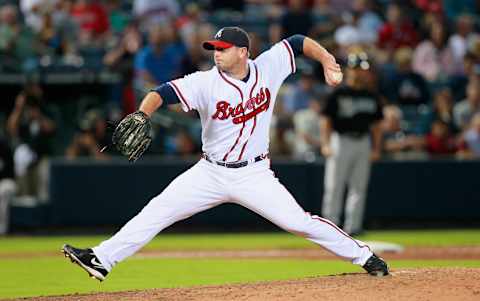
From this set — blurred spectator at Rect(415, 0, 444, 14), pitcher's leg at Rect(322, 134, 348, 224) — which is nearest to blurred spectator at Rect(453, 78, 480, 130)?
blurred spectator at Rect(415, 0, 444, 14)

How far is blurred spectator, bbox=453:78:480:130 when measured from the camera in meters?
15.4

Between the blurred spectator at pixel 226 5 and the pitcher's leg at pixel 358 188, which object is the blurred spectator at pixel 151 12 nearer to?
the blurred spectator at pixel 226 5

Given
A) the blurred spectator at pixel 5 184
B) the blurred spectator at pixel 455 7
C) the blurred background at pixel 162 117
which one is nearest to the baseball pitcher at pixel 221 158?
the blurred background at pixel 162 117

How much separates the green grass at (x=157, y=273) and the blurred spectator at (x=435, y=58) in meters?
7.13

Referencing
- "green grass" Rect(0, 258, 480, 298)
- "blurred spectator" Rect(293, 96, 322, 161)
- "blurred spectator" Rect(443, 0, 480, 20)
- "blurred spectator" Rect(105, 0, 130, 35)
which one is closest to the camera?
"green grass" Rect(0, 258, 480, 298)

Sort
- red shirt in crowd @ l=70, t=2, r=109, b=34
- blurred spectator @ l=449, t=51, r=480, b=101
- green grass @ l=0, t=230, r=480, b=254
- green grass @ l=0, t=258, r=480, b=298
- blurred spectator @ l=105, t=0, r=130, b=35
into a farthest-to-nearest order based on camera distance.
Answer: blurred spectator @ l=449, t=51, r=480, b=101 < blurred spectator @ l=105, t=0, r=130, b=35 < red shirt in crowd @ l=70, t=2, r=109, b=34 < green grass @ l=0, t=230, r=480, b=254 < green grass @ l=0, t=258, r=480, b=298

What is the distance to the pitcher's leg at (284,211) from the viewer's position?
22.8 ft

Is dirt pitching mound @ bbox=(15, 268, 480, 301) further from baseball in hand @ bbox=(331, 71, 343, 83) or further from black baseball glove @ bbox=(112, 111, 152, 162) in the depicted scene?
baseball in hand @ bbox=(331, 71, 343, 83)

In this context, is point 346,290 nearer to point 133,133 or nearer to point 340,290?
point 340,290

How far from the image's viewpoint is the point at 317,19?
17.3 metres

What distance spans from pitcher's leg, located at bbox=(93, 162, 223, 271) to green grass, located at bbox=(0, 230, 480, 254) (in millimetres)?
5112

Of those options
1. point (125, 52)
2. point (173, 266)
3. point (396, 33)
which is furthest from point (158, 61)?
point (173, 266)

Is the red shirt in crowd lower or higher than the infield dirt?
higher

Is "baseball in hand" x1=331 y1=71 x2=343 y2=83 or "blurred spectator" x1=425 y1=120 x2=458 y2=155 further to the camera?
"blurred spectator" x1=425 y1=120 x2=458 y2=155
